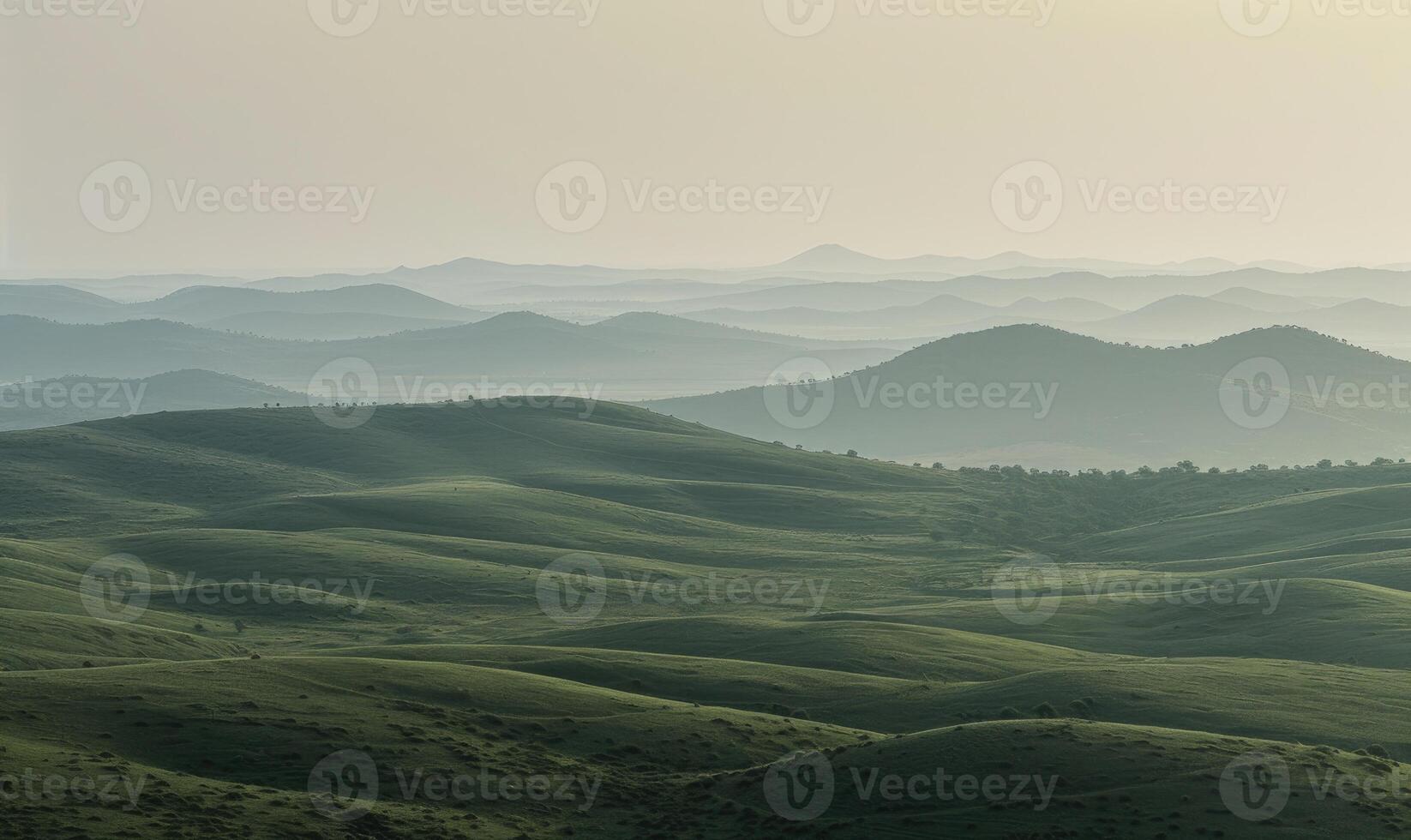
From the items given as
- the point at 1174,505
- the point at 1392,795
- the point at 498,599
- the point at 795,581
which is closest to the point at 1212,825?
the point at 1392,795

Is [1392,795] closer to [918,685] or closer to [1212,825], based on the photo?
[1212,825]

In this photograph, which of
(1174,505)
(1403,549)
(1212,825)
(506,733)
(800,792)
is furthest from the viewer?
(1174,505)

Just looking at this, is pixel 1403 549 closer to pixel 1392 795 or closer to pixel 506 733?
pixel 1392 795

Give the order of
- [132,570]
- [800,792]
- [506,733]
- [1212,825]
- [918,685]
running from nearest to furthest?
[1212,825] → [800,792] → [506,733] → [918,685] → [132,570]

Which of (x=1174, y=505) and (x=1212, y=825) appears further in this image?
(x=1174, y=505)

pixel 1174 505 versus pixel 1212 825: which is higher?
pixel 1174 505

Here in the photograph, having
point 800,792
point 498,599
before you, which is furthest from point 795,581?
point 800,792
